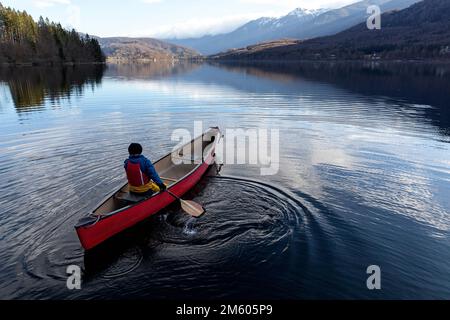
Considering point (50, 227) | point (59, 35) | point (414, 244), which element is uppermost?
point (59, 35)

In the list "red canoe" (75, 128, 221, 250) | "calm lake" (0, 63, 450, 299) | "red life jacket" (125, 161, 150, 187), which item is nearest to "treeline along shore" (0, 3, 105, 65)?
"calm lake" (0, 63, 450, 299)

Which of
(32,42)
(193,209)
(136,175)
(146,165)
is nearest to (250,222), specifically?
(193,209)

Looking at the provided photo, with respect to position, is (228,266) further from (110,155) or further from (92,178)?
(110,155)

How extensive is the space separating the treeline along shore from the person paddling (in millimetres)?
132258

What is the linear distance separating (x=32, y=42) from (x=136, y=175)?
145 metres

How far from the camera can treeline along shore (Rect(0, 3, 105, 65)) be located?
117688 millimetres

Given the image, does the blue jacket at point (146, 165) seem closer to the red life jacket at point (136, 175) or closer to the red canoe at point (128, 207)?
the red life jacket at point (136, 175)

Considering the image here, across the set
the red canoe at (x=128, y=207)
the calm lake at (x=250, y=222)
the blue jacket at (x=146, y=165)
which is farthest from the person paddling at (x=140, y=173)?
the calm lake at (x=250, y=222)

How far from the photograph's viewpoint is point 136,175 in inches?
467

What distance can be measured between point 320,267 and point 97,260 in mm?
7126

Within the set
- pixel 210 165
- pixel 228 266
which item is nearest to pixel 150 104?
pixel 210 165

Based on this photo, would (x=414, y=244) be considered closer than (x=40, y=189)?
Yes

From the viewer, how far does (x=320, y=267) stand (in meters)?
9.63

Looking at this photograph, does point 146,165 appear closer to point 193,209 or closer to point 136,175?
point 136,175
